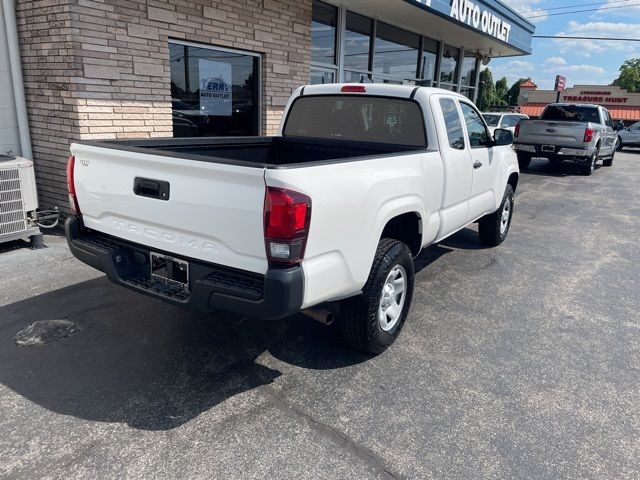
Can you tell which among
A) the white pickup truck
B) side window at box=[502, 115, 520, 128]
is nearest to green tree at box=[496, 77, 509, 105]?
side window at box=[502, 115, 520, 128]

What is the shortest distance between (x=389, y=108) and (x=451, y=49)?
12.8 m

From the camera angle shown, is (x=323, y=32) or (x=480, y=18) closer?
(x=323, y=32)

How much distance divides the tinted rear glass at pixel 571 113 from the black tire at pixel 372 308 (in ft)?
42.1

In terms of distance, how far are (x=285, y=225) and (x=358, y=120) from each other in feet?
8.03

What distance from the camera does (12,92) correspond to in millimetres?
6301

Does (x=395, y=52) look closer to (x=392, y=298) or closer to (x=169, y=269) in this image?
(x=392, y=298)

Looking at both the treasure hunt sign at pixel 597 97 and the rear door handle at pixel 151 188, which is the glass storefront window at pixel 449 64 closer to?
the rear door handle at pixel 151 188

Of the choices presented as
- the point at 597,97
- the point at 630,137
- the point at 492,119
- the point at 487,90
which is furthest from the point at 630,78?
the point at 492,119

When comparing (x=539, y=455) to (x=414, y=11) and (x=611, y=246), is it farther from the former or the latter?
(x=414, y=11)

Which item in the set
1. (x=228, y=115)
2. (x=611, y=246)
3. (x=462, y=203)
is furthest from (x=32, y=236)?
(x=611, y=246)

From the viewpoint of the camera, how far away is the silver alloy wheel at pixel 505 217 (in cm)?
660

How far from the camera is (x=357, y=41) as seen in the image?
11.1 metres

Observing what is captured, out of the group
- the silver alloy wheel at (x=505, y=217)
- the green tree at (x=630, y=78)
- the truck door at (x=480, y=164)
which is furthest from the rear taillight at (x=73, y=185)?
the green tree at (x=630, y=78)

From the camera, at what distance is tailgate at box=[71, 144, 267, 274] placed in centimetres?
260
